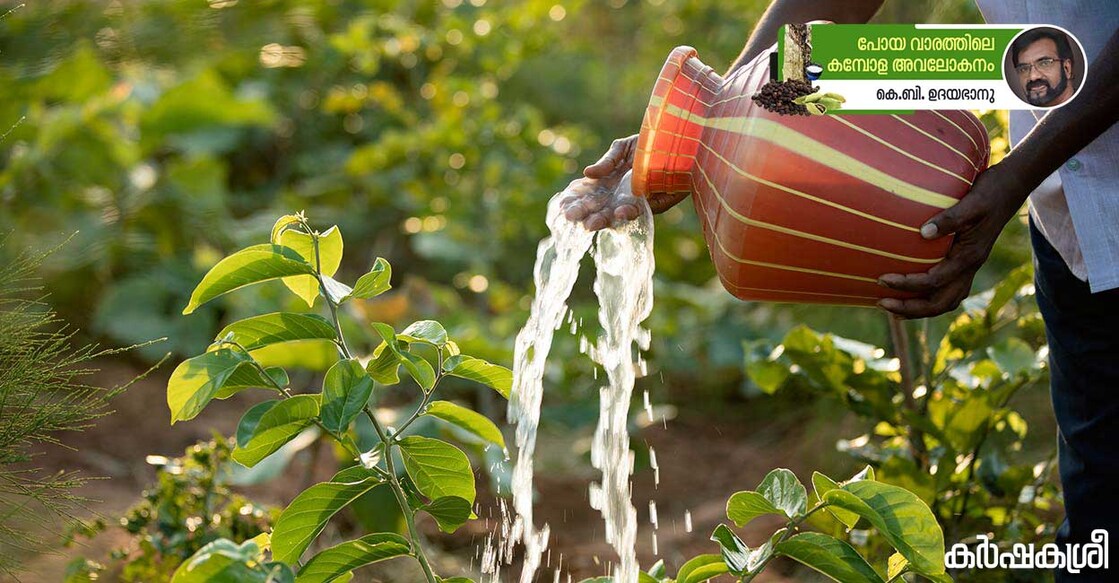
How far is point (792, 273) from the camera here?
1107 mm

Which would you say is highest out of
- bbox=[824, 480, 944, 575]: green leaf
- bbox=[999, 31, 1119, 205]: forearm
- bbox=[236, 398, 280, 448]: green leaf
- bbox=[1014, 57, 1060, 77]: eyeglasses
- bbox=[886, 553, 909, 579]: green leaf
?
bbox=[1014, 57, 1060, 77]: eyeglasses

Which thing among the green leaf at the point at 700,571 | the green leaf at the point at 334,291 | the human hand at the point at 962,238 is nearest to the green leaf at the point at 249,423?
the green leaf at the point at 334,291

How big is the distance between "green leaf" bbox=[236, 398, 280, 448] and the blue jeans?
0.86 m

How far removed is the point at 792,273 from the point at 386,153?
6.91 ft

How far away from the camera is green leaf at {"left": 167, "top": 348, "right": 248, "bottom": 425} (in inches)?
39.1

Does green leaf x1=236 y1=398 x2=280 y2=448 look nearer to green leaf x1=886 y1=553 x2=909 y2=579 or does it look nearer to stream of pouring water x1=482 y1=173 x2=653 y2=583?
stream of pouring water x1=482 y1=173 x2=653 y2=583

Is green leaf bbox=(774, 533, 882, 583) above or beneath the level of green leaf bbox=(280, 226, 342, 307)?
beneath

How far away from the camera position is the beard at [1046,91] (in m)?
1.09

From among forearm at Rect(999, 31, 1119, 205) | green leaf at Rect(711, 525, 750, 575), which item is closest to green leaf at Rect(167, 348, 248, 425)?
green leaf at Rect(711, 525, 750, 575)

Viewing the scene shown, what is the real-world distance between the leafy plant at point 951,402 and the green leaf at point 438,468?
0.61 meters

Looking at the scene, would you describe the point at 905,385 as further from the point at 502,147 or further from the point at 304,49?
the point at 304,49

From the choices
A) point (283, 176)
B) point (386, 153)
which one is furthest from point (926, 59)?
point (283, 176)

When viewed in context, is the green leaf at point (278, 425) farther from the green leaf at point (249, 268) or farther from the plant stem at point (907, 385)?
the plant stem at point (907, 385)

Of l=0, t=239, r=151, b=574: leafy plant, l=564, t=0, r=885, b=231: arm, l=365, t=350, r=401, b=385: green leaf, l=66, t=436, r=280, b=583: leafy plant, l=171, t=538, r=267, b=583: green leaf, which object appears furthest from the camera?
l=66, t=436, r=280, b=583: leafy plant
